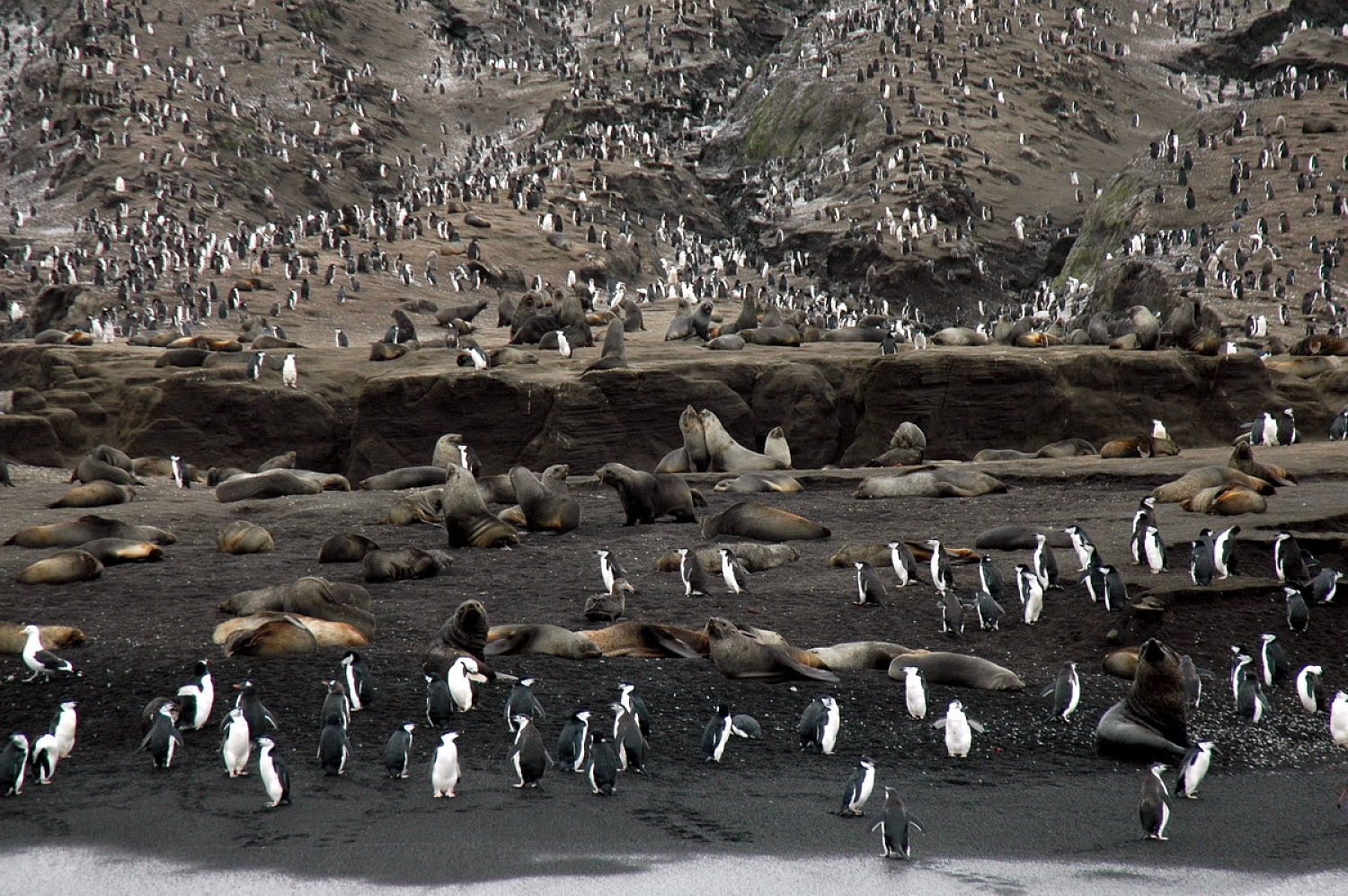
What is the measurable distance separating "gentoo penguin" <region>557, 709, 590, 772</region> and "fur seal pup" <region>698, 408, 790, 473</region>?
9.52 meters

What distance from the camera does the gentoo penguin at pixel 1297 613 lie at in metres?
7.62

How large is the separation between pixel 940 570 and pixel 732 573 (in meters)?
1.45

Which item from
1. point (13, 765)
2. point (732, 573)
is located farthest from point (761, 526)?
point (13, 765)

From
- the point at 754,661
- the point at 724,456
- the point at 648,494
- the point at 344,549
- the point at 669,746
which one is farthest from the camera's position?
the point at 724,456

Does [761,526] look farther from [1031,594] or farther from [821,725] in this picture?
[821,725]

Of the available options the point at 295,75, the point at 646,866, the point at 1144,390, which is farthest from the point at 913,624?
the point at 295,75

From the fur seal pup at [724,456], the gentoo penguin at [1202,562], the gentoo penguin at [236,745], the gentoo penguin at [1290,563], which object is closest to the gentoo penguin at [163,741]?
the gentoo penguin at [236,745]

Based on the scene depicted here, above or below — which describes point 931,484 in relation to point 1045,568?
below

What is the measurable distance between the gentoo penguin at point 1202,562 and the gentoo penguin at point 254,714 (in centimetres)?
592

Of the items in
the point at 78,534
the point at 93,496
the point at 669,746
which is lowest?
the point at 93,496

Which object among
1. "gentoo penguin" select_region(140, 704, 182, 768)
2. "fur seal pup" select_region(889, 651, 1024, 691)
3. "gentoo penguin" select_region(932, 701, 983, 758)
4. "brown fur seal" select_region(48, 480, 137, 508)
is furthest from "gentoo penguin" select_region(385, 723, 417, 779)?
"brown fur seal" select_region(48, 480, 137, 508)

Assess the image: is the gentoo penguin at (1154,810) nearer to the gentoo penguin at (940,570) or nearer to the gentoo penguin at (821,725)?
the gentoo penguin at (821,725)

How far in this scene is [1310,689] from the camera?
6.73m

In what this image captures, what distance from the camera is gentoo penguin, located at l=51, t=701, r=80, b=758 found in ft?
17.9
